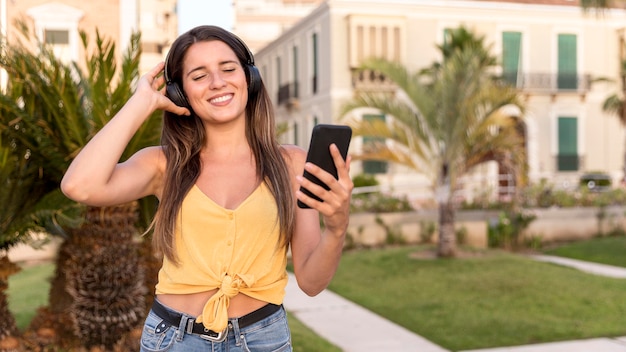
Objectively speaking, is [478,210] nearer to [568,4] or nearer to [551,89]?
[551,89]

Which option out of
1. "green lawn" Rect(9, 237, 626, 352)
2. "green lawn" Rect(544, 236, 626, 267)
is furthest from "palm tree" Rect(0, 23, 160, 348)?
"green lawn" Rect(544, 236, 626, 267)

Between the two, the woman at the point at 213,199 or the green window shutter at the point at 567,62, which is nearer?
the woman at the point at 213,199

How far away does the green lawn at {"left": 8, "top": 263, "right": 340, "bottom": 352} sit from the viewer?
6344 mm

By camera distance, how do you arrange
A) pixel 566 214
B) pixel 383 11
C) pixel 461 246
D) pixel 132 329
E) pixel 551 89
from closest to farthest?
pixel 132 329 < pixel 461 246 < pixel 566 214 < pixel 383 11 < pixel 551 89

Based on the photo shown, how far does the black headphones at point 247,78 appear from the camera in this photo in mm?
2064

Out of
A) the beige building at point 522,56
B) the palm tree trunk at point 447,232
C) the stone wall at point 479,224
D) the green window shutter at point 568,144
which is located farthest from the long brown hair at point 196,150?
the green window shutter at point 568,144

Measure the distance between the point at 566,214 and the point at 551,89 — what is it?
13136 mm

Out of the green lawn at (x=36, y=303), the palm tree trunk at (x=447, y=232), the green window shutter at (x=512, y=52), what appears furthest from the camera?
the green window shutter at (x=512, y=52)

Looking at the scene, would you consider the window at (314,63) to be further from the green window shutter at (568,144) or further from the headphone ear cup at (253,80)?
the headphone ear cup at (253,80)

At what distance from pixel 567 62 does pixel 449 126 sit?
1795 cm

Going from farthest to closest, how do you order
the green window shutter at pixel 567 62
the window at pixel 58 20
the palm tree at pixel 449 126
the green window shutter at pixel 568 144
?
the green window shutter at pixel 568 144, the green window shutter at pixel 567 62, the window at pixel 58 20, the palm tree at pixel 449 126

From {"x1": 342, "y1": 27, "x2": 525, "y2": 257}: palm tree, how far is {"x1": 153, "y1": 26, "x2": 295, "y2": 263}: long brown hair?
9085 millimetres

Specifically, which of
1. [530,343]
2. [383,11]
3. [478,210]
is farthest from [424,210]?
[383,11]

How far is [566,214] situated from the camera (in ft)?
48.8
